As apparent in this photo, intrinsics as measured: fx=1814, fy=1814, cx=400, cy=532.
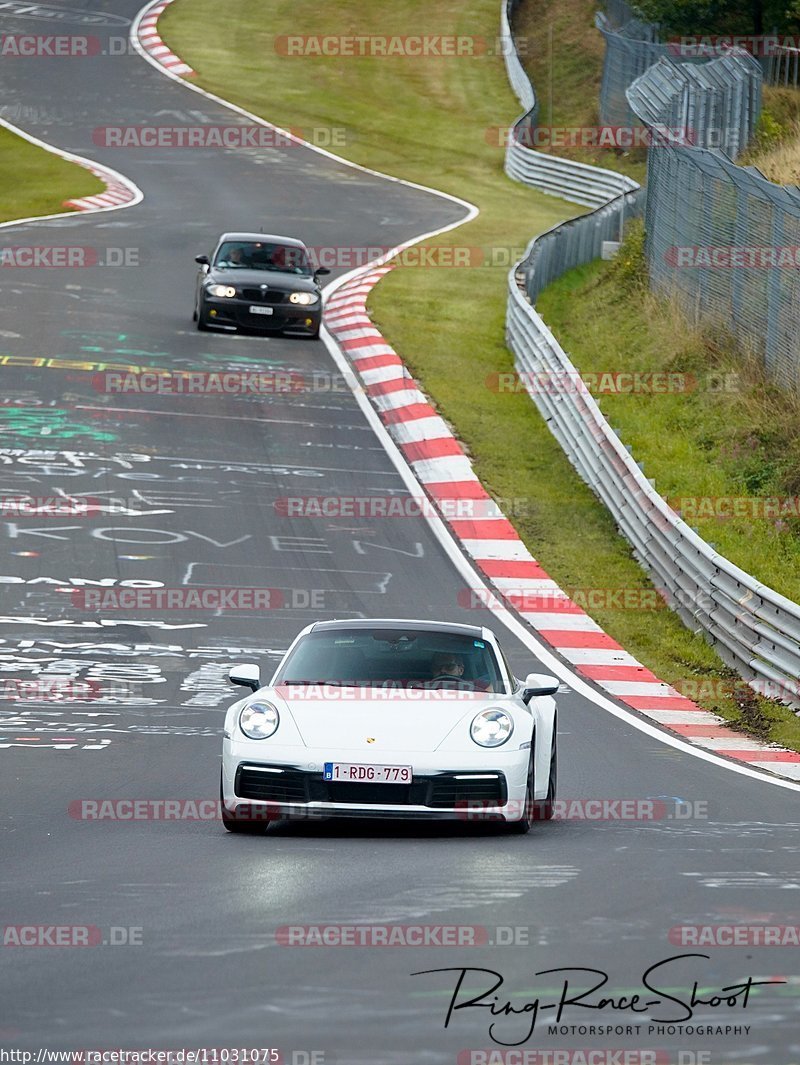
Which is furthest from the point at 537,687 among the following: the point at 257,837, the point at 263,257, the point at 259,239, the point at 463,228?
the point at 463,228

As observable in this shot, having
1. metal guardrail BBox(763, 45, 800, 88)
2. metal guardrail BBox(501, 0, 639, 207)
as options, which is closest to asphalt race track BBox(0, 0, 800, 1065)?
metal guardrail BBox(501, 0, 639, 207)

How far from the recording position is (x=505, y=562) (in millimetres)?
19281

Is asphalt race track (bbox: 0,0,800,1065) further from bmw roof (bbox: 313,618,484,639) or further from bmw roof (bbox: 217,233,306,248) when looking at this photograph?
bmw roof (bbox: 217,233,306,248)

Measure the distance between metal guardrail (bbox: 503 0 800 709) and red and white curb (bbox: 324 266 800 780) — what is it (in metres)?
0.82

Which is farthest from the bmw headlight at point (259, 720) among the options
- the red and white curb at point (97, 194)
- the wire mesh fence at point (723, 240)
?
the red and white curb at point (97, 194)

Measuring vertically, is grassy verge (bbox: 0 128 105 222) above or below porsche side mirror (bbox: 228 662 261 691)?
below

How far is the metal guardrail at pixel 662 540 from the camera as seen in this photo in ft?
49.8

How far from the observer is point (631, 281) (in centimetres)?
2994

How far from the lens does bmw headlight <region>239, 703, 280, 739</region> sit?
9445 millimetres

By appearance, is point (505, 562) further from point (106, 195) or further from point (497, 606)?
point (106, 195)

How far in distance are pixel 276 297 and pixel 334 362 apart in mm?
1835

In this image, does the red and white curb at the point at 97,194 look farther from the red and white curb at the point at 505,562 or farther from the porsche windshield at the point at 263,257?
the red and white curb at the point at 505,562

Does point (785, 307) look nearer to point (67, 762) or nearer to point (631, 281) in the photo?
point (631, 281)

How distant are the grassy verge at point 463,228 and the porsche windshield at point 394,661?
4.42 m
